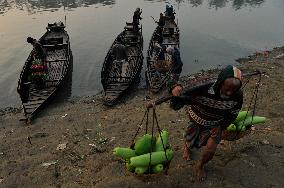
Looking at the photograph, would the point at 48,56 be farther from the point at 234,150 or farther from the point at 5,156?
the point at 234,150

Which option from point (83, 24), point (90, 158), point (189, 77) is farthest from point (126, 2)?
point (90, 158)

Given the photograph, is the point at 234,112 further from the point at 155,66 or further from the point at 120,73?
the point at 120,73

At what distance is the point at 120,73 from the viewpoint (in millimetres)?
16281

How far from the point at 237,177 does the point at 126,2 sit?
3547cm

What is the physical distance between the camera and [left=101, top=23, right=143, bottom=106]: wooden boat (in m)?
15.0

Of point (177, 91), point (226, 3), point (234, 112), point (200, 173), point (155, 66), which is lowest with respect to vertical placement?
point (200, 173)

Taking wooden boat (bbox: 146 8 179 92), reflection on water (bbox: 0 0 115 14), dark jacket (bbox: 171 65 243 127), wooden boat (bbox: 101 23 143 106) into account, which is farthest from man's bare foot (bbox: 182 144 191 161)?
reflection on water (bbox: 0 0 115 14)

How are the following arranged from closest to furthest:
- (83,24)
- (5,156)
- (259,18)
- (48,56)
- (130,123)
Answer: (5,156) → (130,123) → (48,56) → (83,24) → (259,18)

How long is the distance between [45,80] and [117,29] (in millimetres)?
15583

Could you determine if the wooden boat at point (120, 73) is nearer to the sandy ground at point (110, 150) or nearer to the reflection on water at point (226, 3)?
the sandy ground at point (110, 150)

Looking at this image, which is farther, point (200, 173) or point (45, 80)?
point (45, 80)

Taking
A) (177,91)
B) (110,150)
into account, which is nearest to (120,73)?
(110,150)

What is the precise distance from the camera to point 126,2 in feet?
132

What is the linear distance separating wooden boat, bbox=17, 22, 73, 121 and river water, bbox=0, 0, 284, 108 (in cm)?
189
